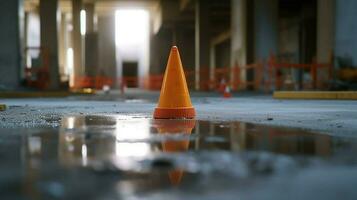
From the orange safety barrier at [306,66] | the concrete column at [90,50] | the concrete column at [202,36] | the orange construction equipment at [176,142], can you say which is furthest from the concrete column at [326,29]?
Answer: the concrete column at [90,50]

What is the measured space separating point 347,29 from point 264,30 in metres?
7.57

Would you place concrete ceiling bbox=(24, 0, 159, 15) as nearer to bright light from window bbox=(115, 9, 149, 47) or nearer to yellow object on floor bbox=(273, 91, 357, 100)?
bright light from window bbox=(115, 9, 149, 47)

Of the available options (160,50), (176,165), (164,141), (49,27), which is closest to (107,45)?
(160,50)

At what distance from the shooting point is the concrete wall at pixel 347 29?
1496 centimetres

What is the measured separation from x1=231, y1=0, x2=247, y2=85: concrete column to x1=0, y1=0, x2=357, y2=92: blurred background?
0.05 m

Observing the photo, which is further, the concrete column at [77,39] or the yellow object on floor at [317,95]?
the concrete column at [77,39]

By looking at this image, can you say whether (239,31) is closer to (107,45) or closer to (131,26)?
(107,45)

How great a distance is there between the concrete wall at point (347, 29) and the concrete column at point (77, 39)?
81.7 feet

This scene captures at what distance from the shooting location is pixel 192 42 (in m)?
45.3

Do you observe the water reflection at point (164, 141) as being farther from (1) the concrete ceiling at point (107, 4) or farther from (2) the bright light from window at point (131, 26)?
(2) the bright light from window at point (131, 26)

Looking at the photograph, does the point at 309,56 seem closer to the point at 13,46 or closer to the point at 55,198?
the point at 13,46

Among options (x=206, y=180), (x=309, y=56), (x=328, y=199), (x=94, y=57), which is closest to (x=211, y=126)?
(x=206, y=180)

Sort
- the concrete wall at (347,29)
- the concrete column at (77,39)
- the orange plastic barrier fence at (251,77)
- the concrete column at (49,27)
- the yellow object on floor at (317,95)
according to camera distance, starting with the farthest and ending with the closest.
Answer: the concrete column at (77,39) < the concrete column at (49,27) < the orange plastic barrier fence at (251,77) < the concrete wall at (347,29) < the yellow object on floor at (317,95)

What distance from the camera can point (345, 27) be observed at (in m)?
15.2
